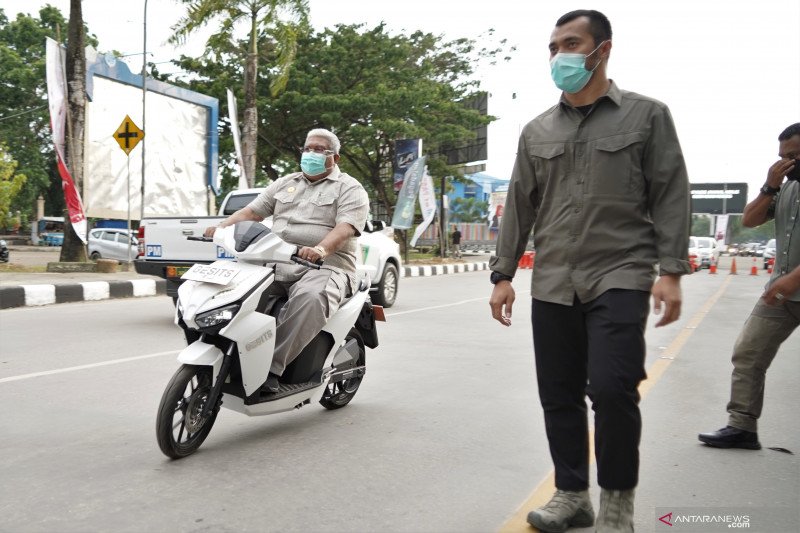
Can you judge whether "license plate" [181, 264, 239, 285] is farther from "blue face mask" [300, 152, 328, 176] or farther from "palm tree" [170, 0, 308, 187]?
"palm tree" [170, 0, 308, 187]

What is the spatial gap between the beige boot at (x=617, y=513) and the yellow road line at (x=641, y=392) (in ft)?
1.14

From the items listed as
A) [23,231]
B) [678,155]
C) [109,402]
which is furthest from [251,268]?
[23,231]

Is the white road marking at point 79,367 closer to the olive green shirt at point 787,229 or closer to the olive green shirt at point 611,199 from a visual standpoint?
the olive green shirt at point 611,199

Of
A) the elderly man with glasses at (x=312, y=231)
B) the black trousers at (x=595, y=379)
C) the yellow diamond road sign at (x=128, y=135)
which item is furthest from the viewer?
the yellow diamond road sign at (x=128, y=135)

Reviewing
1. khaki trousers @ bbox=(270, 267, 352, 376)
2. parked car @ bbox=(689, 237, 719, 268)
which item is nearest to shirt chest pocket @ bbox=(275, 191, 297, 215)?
khaki trousers @ bbox=(270, 267, 352, 376)

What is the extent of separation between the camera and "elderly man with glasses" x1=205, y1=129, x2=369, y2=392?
4.12 m

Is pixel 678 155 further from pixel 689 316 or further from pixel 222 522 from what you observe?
pixel 689 316

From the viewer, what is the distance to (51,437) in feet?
13.7

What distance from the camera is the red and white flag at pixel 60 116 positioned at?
15070mm

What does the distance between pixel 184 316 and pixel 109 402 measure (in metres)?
1.69

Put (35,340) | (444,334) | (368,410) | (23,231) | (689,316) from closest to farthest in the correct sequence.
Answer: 1. (368,410)
2. (35,340)
3. (444,334)
4. (689,316)
5. (23,231)

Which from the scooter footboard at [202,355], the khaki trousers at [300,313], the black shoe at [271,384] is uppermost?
the khaki trousers at [300,313]

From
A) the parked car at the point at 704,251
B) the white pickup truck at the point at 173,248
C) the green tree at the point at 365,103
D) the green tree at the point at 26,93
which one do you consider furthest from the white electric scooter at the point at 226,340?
the green tree at the point at 26,93

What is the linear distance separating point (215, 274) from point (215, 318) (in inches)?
9.6
